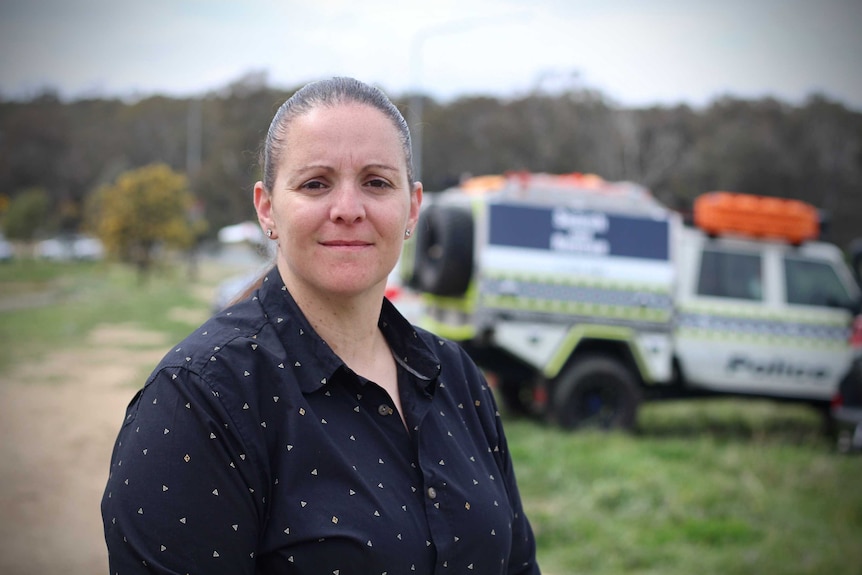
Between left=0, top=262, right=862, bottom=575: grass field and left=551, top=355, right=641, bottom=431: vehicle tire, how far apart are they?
21 cm

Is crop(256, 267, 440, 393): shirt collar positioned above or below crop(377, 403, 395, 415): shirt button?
above

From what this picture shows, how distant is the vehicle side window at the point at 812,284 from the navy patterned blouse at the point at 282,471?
7703mm

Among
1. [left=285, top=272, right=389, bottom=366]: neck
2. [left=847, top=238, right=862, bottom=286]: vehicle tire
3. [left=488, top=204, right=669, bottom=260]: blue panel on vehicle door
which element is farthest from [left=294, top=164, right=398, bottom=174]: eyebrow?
[left=847, top=238, right=862, bottom=286]: vehicle tire

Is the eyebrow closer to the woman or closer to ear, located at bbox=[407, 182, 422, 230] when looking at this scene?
the woman

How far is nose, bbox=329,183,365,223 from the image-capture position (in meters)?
1.83

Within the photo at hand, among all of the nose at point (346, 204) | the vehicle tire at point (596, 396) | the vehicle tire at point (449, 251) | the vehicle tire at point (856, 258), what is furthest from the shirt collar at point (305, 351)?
the vehicle tire at point (856, 258)

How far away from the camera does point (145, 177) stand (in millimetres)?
29641

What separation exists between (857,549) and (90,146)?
43.2 metres

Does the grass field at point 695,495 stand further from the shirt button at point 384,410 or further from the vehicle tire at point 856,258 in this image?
the shirt button at point 384,410

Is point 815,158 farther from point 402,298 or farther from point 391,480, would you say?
point 391,480

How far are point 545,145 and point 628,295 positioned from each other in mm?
31708

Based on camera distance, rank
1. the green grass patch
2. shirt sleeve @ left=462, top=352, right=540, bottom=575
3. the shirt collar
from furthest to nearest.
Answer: the green grass patch
shirt sleeve @ left=462, top=352, right=540, bottom=575
the shirt collar

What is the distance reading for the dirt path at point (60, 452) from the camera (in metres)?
5.02

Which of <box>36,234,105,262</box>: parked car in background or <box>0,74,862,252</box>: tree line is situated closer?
<box>0,74,862,252</box>: tree line
